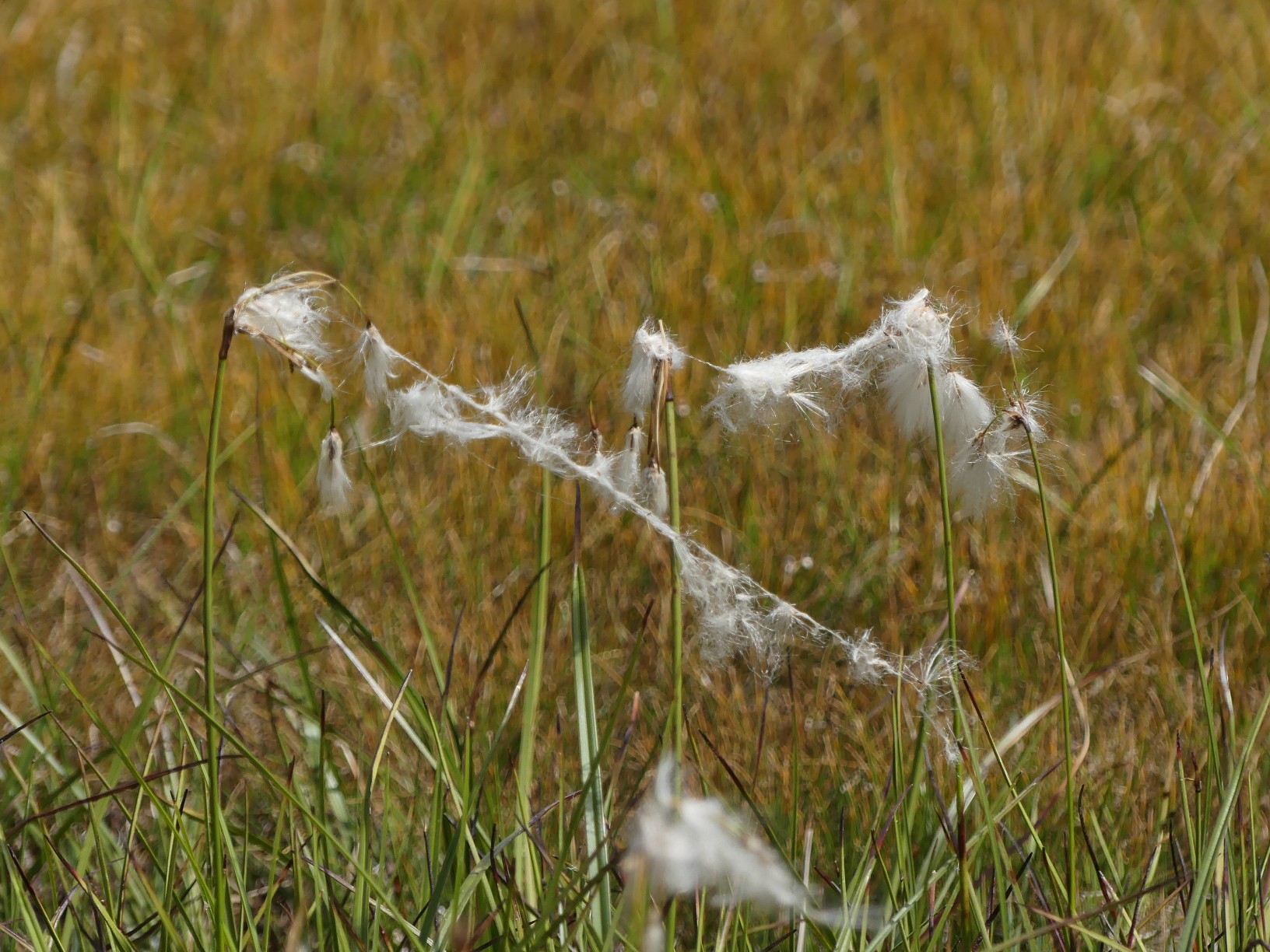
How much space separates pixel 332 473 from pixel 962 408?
0.60 meters

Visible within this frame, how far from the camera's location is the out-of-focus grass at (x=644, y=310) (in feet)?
5.54

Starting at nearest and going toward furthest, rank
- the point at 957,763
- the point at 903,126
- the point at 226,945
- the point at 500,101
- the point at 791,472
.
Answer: the point at 226,945 < the point at 957,763 < the point at 791,472 < the point at 903,126 < the point at 500,101

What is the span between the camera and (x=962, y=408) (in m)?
1.13

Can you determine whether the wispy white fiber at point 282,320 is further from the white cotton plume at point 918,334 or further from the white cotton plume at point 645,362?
the white cotton plume at point 918,334

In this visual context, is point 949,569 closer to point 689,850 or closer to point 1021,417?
point 1021,417

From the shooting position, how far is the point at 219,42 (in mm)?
3557

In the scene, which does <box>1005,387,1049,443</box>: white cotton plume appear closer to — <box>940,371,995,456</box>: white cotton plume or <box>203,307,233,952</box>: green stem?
<box>940,371,995,456</box>: white cotton plume

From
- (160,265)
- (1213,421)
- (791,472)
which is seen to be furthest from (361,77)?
(1213,421)

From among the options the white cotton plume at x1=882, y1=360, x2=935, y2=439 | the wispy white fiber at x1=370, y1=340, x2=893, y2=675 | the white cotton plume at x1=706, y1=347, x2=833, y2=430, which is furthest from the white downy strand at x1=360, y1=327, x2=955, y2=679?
the white cotton plume at x1=882, y1=360, x2=935, y2=439

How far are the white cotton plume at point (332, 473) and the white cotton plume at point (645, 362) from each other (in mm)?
288

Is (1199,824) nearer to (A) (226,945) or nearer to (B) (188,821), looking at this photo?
(A) (226,945)

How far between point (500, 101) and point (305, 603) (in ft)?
6.41

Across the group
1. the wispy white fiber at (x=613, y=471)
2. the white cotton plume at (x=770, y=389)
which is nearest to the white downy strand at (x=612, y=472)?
the wispy white fiber at (x=613, y=471)

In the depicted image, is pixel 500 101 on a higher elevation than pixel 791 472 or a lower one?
higher
